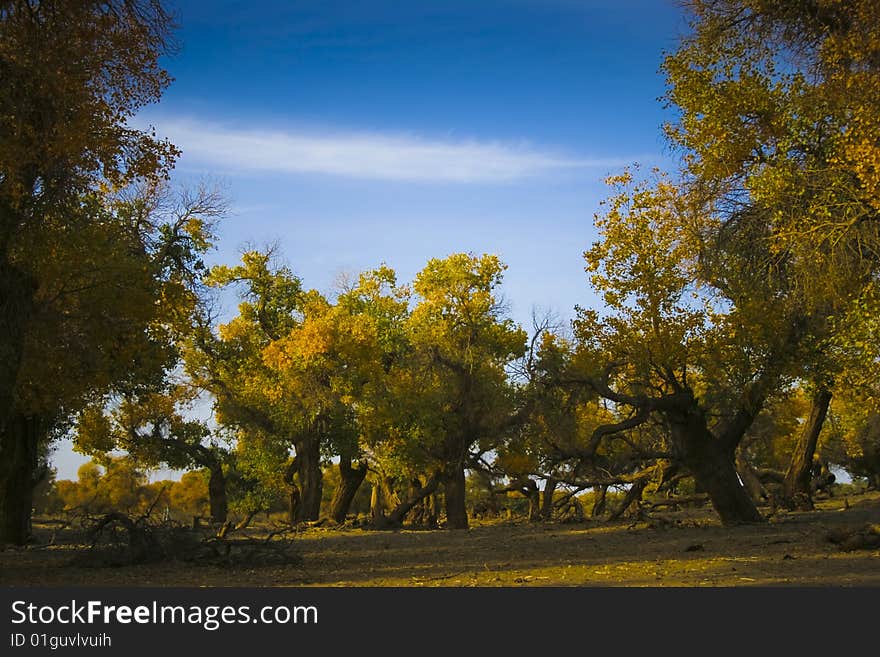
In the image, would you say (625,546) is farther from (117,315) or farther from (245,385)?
(245,385)

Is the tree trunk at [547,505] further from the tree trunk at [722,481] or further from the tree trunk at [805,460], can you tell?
the tree trunk at [722,481]

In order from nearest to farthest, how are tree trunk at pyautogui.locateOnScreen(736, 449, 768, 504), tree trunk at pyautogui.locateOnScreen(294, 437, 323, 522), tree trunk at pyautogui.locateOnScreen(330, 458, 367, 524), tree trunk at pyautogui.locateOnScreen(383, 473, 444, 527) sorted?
tree trunk at pyautogui.locateOnScreen(736, 449, 768, 504), tree trunk at pyautogui.locateOnScreen(383, 473, 444, 527), tree trunk at pyautogui.locateOnScreen(294, 437, 323, 522), tree trunk at pyautogui.locateOnScreen(330, 458, 367, 524)

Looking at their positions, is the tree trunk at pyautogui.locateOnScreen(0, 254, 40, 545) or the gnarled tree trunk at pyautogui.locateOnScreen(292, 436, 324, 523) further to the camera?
the gnarled tree trunk at pyautogui.locateOnScreen(292, 436, 324, 523)

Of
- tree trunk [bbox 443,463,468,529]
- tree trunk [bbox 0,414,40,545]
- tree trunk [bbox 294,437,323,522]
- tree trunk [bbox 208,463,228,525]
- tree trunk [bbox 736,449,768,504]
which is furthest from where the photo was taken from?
tree trunk [bbox 208,463,228,525]

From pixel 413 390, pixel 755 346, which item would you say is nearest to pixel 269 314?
pixel 413 390

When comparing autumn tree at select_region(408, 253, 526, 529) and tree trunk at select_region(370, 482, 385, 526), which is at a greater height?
autumn tree at select_region(408, 253, 526, 529)

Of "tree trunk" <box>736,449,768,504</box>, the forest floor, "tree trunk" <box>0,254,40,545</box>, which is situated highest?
"tree trunk" <box>0,254,40,545</box>

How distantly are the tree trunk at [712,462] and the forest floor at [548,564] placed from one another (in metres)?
0.60

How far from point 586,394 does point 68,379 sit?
10.9 meters

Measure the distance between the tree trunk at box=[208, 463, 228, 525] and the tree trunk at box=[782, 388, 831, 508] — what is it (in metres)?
22.7

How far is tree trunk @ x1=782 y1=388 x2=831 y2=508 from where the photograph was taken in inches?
973

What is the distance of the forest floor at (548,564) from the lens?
11.0 meters

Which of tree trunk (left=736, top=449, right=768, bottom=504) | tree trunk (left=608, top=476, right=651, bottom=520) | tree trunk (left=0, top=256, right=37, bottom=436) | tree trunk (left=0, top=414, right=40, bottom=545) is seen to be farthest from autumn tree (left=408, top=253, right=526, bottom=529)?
tree trunk (left=0, top=256, right=37, bottom=436)

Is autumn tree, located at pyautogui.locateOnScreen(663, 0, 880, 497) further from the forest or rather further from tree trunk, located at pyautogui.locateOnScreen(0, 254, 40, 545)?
tree trunk, located at pyautogui.locateOnScreen(0, 254, 40, 545)
